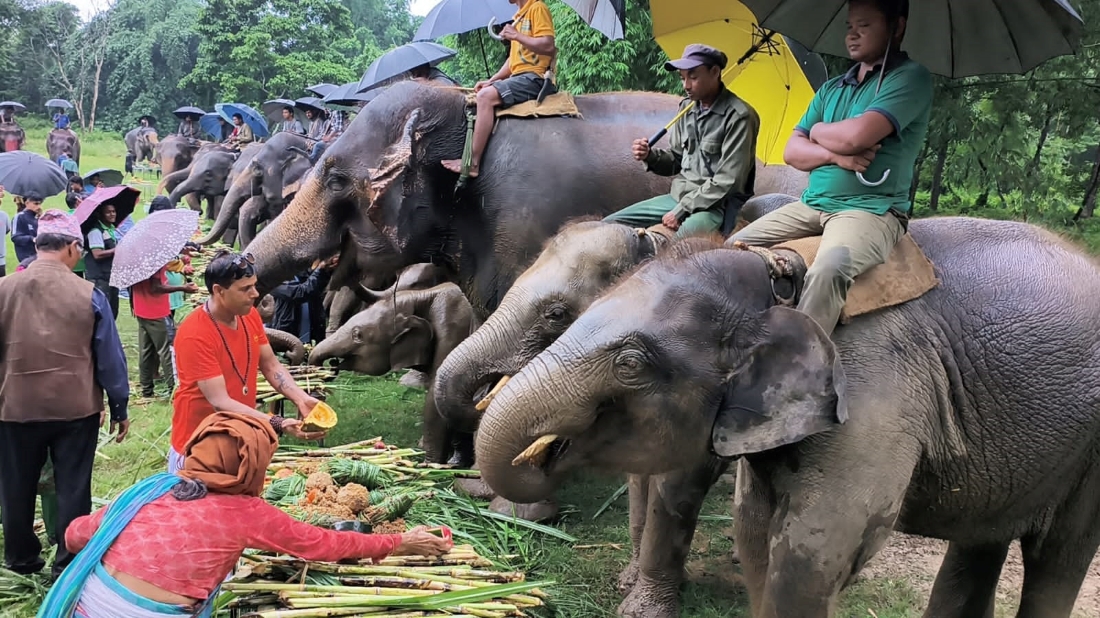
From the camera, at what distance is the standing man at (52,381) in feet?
13.3

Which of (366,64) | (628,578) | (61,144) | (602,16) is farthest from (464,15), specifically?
(366,64)

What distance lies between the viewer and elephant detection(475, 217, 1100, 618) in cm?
264

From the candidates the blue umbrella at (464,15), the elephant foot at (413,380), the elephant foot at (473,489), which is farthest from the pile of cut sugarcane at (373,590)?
the blue umbrella at (464,15)

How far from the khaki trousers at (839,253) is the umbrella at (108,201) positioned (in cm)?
654

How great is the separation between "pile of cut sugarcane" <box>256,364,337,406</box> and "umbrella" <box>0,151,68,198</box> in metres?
3.70

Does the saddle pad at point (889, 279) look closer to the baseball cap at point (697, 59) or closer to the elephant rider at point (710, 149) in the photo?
the elephant rider at point (710, 149)

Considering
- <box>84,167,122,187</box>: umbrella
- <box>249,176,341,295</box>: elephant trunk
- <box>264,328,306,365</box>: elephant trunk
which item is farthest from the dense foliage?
<box>84,167,122,187</box>: umbrella

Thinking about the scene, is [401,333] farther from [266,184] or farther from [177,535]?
[266,184]

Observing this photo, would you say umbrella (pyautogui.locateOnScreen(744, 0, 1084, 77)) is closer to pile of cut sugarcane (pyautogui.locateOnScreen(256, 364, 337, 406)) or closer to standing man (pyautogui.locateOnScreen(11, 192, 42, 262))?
pile of cut sugarcane (pyautogui.locateOnScreen(256, 364, 337, 406))

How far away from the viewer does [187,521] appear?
2.60m

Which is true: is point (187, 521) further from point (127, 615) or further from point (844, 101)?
point (844, 101)

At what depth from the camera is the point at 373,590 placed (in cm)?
343

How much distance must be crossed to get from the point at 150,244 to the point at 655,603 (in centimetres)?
434

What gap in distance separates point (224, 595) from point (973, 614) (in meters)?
3.30
